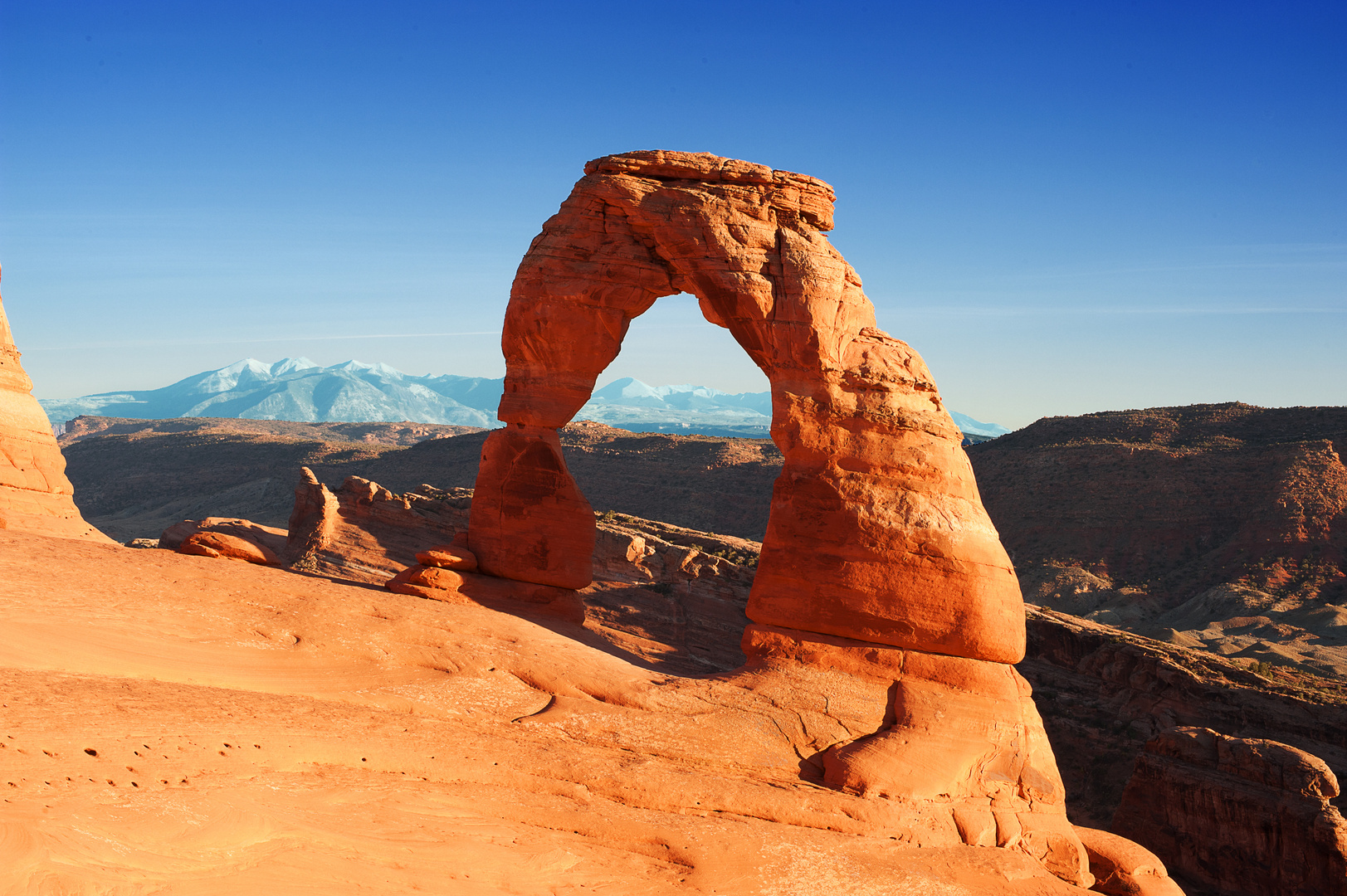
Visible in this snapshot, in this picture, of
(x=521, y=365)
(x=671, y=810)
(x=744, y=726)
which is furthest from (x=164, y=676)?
(x=521, y=365)

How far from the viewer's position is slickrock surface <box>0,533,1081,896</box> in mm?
7895

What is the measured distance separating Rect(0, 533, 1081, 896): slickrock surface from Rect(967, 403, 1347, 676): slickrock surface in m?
28.1

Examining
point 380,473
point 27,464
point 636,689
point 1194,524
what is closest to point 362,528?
point 27,464

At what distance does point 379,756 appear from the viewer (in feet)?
33.7

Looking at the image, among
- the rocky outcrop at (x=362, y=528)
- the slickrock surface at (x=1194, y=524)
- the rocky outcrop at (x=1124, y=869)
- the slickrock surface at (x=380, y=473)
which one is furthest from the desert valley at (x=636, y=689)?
the slickrock surface at (x=380, y=473)

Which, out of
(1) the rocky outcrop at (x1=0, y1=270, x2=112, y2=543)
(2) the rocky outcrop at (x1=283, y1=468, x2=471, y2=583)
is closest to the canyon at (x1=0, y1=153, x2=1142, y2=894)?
(1) the rocky outcrop at (x1=0, y1=270, x2=112, y2=543)

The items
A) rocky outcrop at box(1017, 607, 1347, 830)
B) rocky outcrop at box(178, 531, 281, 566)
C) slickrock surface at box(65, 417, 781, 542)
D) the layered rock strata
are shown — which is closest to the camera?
the layered rock strata

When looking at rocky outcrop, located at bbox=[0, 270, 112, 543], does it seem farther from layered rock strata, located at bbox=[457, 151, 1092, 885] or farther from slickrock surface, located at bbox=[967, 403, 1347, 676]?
slickrock surface, located at bbox=[967, 403, 1347, 676]

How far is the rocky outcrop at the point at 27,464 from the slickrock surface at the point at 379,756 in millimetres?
5578

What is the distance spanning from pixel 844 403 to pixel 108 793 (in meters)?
11.1

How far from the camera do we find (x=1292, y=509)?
47.2 meters

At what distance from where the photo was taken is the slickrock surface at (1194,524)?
41188mm

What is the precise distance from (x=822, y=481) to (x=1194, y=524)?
1700 inches

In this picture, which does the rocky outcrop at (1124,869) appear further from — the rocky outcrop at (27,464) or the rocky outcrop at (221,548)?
the rocky outcrop at (27,464)
